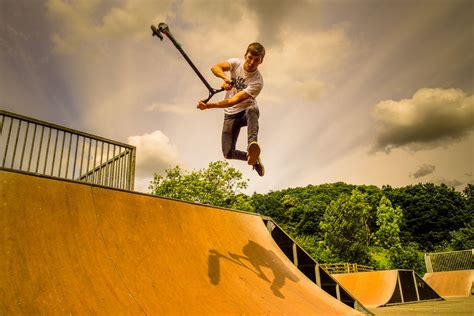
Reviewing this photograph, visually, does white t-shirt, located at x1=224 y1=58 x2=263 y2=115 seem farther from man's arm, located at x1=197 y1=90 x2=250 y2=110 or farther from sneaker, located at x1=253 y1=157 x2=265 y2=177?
sneaker, located at x1=253 y1=157 x2=265 y2=177

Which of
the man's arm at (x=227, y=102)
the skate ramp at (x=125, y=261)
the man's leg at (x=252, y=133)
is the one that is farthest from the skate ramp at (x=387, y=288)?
the man's arm at (x=227, y=102)

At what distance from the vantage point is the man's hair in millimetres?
4493

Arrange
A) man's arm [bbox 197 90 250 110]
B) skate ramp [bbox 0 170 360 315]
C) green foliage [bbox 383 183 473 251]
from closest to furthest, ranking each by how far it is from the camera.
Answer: skate ramp [bbox 0 170 360 315] < man's arm [bbox 197 90 250 110] < green foliage [bbox 383 183 473 251]

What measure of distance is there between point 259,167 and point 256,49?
5.84 feet

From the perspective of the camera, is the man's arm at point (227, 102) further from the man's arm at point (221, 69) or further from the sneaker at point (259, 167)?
the sneaker at point (259, 167)

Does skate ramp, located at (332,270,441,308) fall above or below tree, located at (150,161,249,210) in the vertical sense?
below

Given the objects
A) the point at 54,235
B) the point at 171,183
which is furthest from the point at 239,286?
the point at 171,183

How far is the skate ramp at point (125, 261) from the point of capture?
3.48m

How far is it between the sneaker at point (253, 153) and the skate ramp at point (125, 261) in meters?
1.70

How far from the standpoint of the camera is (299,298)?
5586 mm

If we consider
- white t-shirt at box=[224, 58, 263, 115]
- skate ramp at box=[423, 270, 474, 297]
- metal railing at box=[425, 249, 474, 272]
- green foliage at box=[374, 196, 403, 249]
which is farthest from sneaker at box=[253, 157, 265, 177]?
green foliage at box=[374, 196, 403, 249]

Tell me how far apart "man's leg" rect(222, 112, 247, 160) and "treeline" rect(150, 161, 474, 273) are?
90.0 feet

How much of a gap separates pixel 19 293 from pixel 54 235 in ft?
3.11

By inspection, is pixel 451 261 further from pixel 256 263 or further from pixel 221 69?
pixel 221 69
